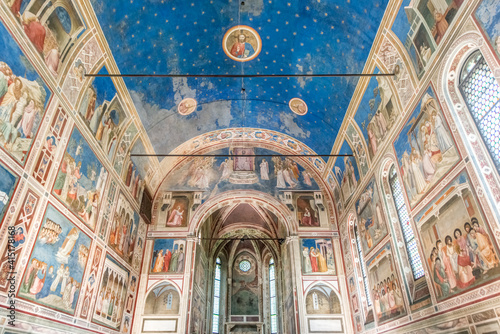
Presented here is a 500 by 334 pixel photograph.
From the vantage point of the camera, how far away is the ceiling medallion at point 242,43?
45.0 ft

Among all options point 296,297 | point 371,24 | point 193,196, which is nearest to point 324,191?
point 296,297

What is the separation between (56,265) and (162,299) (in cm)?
762

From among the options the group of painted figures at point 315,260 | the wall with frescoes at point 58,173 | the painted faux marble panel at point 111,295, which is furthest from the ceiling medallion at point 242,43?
the group of painted figures at point 315,260

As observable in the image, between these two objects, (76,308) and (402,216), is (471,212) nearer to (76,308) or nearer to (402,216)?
(402,216)

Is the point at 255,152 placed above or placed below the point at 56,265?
above

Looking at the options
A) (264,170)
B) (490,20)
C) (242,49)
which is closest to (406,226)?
(490,20)

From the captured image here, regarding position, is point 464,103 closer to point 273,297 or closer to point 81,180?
point 81,180

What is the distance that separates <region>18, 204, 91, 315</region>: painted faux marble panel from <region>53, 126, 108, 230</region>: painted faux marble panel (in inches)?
23.9

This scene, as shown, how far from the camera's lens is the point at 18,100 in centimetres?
839

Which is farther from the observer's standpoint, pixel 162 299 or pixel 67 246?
pixel 162 299

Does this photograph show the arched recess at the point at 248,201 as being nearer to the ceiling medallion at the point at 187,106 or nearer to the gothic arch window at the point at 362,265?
the gothic arch window at the point at 362,265

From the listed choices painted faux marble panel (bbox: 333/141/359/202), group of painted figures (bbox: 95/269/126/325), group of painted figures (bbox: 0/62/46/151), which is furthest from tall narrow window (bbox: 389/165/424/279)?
group of painted figures (bbox: 95/269/126/325)

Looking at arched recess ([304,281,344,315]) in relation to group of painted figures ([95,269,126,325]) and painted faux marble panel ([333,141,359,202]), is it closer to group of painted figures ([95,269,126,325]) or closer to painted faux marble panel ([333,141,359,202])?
painted faux marble panel ([333,141,359,202])

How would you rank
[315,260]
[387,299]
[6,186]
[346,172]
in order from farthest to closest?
1. [315,260]
2. [346,172]
3. [387,299]
4. [6,186]
